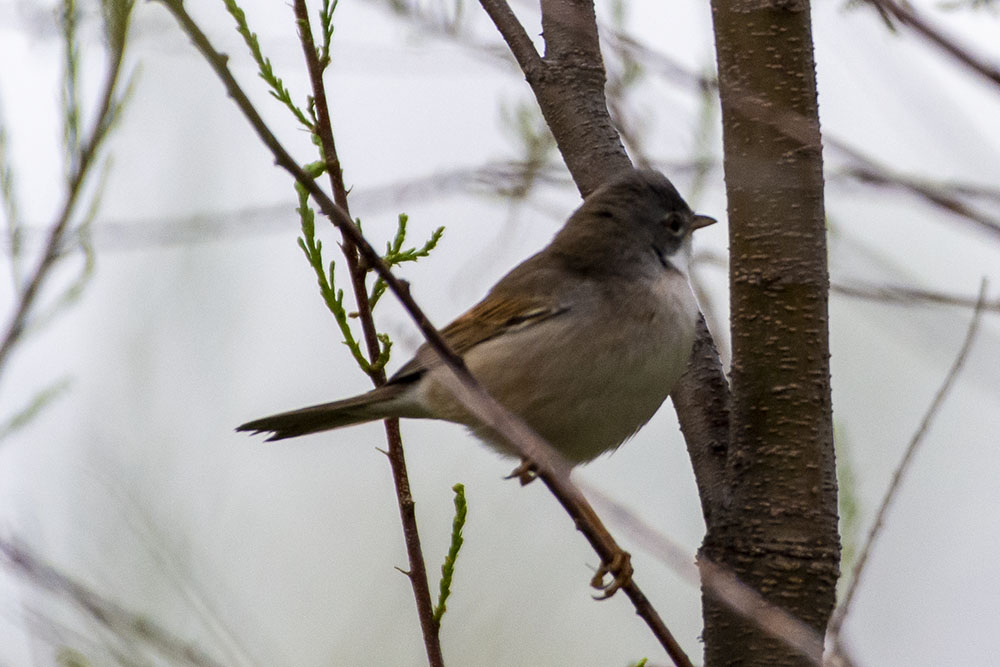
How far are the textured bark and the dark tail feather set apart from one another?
3.96ft

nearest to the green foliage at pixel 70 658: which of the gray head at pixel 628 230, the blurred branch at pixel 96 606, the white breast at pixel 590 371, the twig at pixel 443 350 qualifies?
the blurred branch at pixel 96 606

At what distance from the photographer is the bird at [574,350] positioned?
355 cm

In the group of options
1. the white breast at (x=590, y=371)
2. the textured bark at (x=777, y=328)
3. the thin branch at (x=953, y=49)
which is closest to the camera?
the thin branch at (x=953, y=49)

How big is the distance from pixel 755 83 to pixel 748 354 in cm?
70

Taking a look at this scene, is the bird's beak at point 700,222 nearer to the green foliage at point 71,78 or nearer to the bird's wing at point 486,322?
the bird's wing at point 486,322

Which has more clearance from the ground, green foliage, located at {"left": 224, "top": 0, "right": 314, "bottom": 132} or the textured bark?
green foliage, located at {"left": 224, "top": 0, "right": 314, "bottom": 132}

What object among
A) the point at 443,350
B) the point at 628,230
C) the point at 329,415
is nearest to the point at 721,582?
the point at 443,350

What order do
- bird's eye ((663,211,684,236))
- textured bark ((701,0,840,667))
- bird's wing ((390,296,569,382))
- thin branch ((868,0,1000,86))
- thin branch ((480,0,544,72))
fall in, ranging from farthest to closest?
bird's eye ((663,211,684,236)) < thin branch ((480,0,544,72)) < bird's wing ((390,296,569,382)) < textured bark ((701,0,840,667)) < thin branch ((868,0,1000,86))

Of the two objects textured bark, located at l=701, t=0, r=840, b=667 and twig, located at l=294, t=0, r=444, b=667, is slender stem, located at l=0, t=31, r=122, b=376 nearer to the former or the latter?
twig, located at l=294, t=0, r=444, b=667

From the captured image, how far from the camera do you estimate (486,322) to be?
3959 mm

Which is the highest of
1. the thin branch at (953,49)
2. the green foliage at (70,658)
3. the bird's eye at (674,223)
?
the thin branch at (953,49)

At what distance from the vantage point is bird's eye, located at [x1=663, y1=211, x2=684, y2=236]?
4370mm

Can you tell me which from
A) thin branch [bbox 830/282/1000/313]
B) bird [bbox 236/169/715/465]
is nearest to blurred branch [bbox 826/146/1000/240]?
thin branch [bbox 830/282/1000/313]

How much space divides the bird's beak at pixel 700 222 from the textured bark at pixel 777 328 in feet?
5.07
